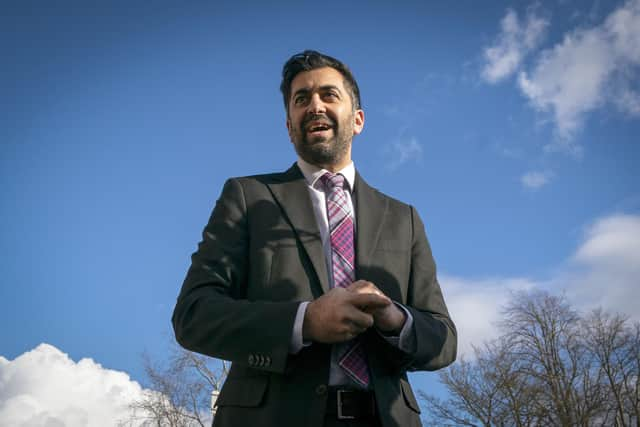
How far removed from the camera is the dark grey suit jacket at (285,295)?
2035 millimetres

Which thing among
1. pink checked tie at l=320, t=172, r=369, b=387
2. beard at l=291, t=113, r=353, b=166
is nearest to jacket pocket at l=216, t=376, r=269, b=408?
pink checked tie at l=320, t=172, r=369, b=387

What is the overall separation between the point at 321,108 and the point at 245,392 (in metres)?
1.45

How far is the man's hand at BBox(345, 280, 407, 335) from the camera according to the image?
1933mm

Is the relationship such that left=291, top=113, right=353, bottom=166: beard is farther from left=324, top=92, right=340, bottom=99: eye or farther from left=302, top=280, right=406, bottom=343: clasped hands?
left=302, top=280, right=406, bottom=343: clasped hands

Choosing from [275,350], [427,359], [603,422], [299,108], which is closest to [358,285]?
[275,350]

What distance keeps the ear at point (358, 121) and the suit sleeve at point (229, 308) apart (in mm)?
788

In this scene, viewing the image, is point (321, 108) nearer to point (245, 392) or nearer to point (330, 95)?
point (330, 95)

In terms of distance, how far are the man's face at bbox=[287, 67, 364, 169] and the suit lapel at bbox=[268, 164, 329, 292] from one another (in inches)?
6.5

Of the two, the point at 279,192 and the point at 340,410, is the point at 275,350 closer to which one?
the point at 340,410

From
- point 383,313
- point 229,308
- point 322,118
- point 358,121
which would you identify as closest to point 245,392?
point 229,308

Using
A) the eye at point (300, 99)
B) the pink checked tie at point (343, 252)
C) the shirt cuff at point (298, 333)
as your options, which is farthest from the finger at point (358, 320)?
the eye at point (300, 99)

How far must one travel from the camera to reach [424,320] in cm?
227

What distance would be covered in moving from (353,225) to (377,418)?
0.90 metres

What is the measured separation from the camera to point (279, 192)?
8.75 ft
